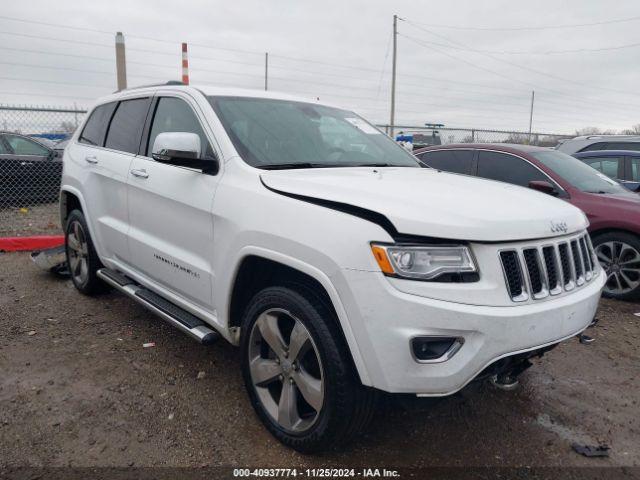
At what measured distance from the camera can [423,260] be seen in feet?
6.86

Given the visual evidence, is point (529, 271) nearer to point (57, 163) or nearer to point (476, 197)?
point (476, 197)

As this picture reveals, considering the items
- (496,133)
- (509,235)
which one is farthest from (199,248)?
(496,133)

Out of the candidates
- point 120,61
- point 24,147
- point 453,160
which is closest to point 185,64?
point 120,61

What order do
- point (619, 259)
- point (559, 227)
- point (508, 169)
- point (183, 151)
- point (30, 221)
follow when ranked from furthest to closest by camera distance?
point (30, 221)
point (508, 169)
point (619, 259)
point (183, 151)
point (559, 227)

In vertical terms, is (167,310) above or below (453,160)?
below

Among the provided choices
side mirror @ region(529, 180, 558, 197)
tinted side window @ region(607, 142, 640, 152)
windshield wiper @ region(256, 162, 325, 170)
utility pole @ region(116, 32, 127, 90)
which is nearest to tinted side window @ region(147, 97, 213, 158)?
windshield wiper @ region(256, 162, 325, 170)

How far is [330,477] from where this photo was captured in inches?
94.4

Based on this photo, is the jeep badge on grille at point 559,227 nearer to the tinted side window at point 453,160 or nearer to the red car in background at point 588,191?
the red car in background at point 588,191

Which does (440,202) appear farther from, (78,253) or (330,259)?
(78,253)

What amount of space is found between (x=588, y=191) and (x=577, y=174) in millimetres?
377

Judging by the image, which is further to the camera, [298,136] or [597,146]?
[597,146]

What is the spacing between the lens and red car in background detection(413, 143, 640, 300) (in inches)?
205

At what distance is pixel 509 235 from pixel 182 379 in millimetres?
2221

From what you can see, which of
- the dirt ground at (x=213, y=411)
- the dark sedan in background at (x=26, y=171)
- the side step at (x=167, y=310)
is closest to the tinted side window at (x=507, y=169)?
the dirt ground at (x=213, y=411)
